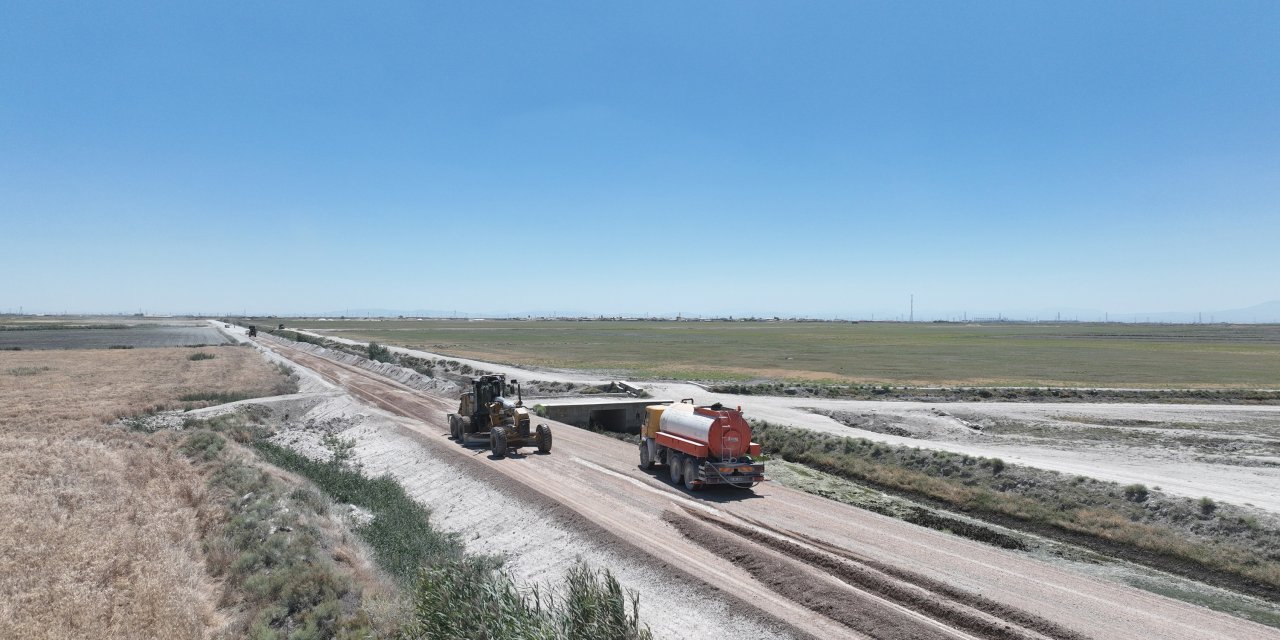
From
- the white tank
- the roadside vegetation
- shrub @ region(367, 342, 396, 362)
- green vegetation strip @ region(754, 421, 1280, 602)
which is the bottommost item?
green vegetation strip @ region(754, 421, 1280, 602)

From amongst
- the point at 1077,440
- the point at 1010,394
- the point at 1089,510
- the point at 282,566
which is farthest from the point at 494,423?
the point at 1010,394

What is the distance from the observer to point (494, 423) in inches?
1167

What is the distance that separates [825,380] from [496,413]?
137ft

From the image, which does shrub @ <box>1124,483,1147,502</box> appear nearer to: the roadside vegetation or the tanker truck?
the tanker truck

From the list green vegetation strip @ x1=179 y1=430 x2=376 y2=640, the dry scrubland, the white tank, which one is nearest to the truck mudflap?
the white tank

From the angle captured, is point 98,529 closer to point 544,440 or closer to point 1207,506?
point 544,440

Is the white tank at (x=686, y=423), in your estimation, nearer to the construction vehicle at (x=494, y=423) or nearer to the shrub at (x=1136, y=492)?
the construction vehicle at (x=494, y=423)

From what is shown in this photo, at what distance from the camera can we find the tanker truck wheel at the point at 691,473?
23141 mm

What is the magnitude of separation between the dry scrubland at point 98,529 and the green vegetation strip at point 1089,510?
23.2 m

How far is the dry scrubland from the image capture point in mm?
13656

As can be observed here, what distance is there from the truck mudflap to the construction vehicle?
8810 millimetres

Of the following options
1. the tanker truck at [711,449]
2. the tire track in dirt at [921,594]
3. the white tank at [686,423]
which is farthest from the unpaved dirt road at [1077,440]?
the tire track in dirt at [921,594]

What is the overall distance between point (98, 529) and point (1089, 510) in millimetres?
30181

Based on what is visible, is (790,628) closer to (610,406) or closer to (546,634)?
(546,634)
